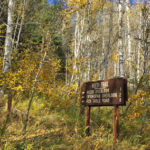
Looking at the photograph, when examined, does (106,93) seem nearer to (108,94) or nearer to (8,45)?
(108,94)

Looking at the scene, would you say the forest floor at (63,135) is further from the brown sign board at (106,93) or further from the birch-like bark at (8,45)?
the birch-like bark at (8,45)

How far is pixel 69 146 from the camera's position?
3811 mm

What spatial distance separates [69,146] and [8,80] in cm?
247

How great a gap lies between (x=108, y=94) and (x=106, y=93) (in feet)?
0.22

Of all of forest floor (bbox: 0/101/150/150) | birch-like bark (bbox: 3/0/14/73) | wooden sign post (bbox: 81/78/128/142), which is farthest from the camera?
birch-like bark (bbox: 3/0/14/73)

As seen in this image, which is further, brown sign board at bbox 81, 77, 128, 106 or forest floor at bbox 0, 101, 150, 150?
brown sign board at bbox 81, 77, 128, 106

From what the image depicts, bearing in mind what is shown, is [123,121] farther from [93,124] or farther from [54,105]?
[54,105]

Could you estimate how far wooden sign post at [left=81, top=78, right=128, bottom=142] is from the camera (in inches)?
167

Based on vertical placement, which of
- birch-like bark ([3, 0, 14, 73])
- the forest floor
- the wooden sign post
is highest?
birch-like bark ([3, 0, 14, 73])

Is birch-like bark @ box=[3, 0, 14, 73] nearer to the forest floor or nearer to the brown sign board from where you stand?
the forest floor

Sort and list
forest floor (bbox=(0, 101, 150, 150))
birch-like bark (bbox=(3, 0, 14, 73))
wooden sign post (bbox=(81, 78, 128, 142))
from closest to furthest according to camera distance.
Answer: forest floor (bbox=(0, 101, 150, 150))
wooden sign post (bbox=(81, 78, 128, 142))
birch-like bark (bbox=(3, 0, 14, 73))

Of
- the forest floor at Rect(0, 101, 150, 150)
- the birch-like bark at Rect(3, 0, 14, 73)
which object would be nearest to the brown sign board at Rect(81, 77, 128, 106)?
the forest floor at Rect(0, 101, 150, 150)

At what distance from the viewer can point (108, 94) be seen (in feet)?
14.7

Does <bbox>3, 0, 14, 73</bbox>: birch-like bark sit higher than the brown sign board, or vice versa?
<bbox>3, 0, 14, 73</bbox>: birch-like bark
